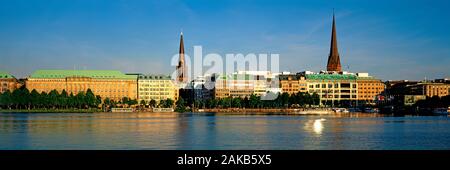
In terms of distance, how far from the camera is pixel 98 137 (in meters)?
34.6

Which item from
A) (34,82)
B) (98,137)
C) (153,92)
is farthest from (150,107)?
(98,137)

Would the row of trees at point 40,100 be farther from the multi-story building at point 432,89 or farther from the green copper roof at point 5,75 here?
the multi-story building at point 432,89

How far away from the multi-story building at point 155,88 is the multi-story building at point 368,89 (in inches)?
1545

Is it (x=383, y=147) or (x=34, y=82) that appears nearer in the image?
(x=383, y=147)

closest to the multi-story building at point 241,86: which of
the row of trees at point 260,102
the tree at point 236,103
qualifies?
the row of trees at point 260,102

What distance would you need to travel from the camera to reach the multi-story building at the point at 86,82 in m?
118

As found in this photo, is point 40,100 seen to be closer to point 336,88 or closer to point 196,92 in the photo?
point 196,92

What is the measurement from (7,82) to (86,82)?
13953 millimetres

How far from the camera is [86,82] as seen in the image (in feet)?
394

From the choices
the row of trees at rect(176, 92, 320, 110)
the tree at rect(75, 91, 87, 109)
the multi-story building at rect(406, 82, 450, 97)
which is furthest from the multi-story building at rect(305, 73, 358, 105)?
the tree at rect(75, 91, 87, 109)

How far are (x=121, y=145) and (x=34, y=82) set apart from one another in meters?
93.5
